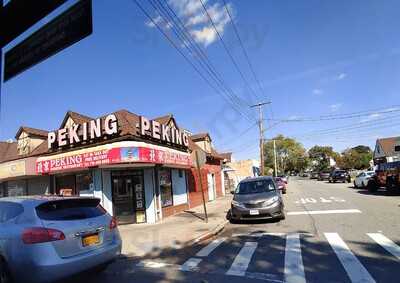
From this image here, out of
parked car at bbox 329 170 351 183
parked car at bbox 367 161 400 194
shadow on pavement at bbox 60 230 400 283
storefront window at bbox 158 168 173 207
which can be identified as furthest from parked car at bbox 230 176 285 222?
parked car at bbox 329 170 351 183

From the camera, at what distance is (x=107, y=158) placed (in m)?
14.0

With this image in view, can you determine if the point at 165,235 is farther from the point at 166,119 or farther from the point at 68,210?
the point at 166,119

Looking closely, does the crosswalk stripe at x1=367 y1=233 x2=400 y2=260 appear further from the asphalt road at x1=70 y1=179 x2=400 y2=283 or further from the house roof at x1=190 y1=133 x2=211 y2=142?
the house roof at x1=190 y1=133 x2=211 y2=142

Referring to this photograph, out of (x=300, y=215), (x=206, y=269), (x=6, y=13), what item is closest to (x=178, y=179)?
(x=300, y=215)

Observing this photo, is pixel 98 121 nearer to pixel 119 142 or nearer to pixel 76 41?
pixel 119 142

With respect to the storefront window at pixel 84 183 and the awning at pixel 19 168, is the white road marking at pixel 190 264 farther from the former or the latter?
the awning at pixel 19 168

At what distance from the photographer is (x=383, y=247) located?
8.06 metres

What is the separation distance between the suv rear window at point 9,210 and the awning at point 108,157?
7116mm

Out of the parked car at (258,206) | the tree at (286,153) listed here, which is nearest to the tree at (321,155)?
the tree at (286,153)

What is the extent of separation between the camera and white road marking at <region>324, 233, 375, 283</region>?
5977 mm

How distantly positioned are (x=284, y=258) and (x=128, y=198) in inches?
378

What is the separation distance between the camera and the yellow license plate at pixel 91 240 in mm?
6207

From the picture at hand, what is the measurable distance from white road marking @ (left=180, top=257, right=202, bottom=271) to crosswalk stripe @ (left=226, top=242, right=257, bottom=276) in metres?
0.79

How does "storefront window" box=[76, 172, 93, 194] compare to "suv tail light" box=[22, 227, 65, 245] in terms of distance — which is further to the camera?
"storefront window" box=[76, 172, 93, 194]
